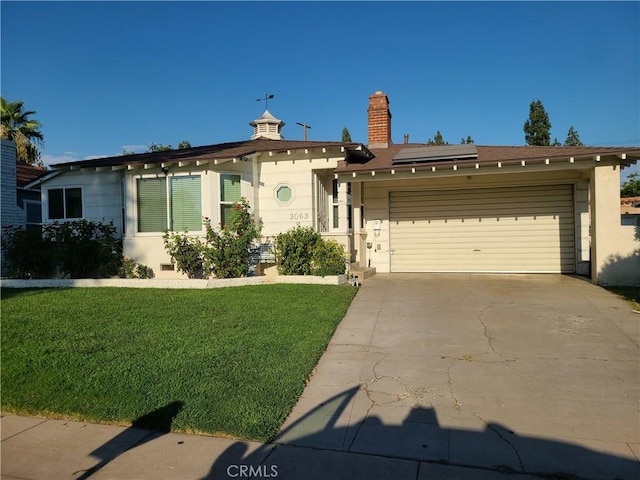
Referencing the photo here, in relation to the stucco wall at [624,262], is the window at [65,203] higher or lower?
higher

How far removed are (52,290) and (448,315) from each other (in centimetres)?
864

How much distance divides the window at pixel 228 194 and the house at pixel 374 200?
3cm

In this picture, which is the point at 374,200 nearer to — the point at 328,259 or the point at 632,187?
the point at 328,259

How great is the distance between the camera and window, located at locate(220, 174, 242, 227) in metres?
12.0

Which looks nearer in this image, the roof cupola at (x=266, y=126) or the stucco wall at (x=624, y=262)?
the stucco wall at (x=624, y=262)

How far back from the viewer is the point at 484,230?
12.8m

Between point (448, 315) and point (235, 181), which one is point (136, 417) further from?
point (235, 181)

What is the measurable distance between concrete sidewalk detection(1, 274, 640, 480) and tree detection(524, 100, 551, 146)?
32272 millimetres

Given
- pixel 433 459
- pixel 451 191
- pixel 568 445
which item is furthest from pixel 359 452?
pixel 451 191

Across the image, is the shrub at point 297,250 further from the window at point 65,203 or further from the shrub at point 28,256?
the window at point 65,203

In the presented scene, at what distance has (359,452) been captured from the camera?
369cm

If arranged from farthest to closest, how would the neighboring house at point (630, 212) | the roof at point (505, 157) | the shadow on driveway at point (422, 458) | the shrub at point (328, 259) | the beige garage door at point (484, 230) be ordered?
the neighboring house at point (630, 212) < the beige garage door at point (484, 230) < the shrub at point (328, 259) < the roof at point (505, 157) < the shadow on driveway at point (422, 458)

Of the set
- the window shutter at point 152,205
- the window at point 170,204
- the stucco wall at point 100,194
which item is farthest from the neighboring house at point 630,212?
the stucco wall at point 100,194

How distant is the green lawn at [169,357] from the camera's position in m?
4.31
